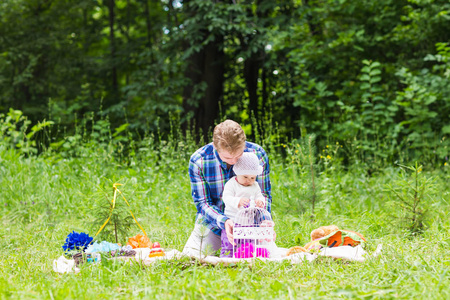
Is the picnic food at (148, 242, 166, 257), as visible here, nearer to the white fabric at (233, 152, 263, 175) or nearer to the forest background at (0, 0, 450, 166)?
the white fabric at (233, 152, 263, 175)

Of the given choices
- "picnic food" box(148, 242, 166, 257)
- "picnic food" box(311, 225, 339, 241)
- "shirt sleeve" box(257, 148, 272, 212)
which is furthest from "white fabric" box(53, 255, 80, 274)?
"picnic food" box(311, 225, 339, 241)

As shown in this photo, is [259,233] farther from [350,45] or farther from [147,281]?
[350,45]

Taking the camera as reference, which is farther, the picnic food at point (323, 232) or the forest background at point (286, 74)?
the forest background at point (286, 74)

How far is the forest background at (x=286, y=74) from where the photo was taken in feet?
23.5

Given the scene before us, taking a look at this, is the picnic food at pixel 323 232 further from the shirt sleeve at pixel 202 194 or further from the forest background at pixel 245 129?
the shirt sleeve at pixel 202 194

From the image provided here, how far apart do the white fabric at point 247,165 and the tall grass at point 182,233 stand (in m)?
0.66

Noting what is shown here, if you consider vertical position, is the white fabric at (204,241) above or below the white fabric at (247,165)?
below

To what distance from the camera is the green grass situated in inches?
101

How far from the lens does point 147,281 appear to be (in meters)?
2.71

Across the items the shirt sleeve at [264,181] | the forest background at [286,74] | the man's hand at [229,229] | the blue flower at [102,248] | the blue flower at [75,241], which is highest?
the forest background at [286,74]

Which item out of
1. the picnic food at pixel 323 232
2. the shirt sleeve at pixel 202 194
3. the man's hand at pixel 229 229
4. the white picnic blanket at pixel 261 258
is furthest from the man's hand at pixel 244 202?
the picnic food at pixel 323 232

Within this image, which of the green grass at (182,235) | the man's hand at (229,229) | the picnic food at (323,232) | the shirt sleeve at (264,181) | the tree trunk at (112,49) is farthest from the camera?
the tree trunk at (112,49)

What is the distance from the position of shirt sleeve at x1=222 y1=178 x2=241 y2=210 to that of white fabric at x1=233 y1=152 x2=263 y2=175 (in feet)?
0.53

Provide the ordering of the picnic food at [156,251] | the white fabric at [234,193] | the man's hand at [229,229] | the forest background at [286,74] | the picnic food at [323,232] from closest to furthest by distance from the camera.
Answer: the man's hand at [229,229] < the white fabric at [234,193] < the picnic food at [156,251] < the picnic food at [323,232] < the forest background at [286,74]
